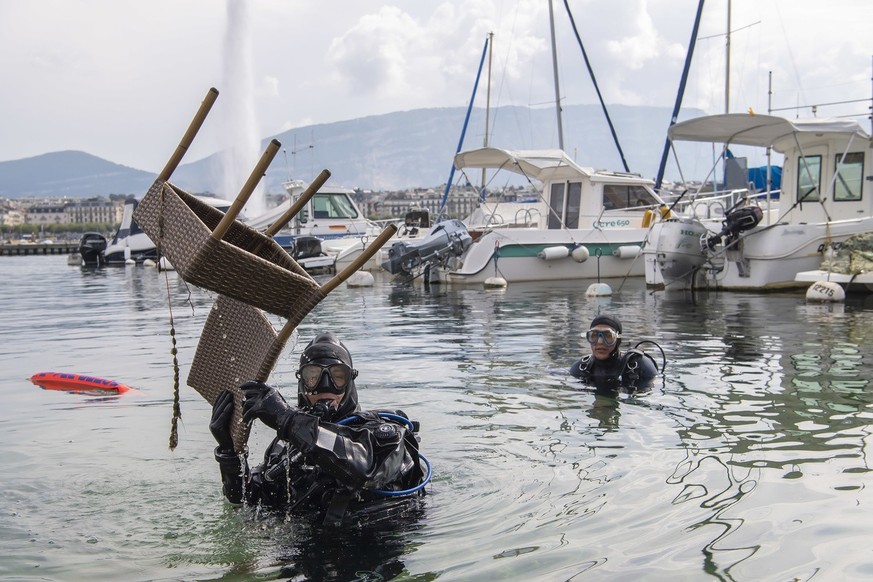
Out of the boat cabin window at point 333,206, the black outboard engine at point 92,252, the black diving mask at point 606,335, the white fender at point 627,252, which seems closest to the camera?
the black diving mask at point 606,335

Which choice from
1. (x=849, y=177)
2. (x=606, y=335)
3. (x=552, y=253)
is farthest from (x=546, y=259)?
(x=606, y=335)

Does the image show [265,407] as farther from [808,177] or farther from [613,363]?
[808,177]

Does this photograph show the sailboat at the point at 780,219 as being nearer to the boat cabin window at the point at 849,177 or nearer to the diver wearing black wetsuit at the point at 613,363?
the boat cabin window at the point at 849,177

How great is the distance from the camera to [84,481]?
746 cm

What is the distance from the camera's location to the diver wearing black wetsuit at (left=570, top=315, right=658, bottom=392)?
1017 cm

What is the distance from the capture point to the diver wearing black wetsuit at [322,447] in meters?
5.11

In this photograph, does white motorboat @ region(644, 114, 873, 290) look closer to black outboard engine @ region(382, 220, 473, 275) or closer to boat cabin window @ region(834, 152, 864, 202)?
boat cabin window @ region(834, 152, 864, 202)

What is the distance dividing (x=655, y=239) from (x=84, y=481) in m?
18.6

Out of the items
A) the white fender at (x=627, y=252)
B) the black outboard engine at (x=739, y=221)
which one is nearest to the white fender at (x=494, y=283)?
the white fender at (x=627, y=252)

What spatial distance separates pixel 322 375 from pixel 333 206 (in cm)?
3650

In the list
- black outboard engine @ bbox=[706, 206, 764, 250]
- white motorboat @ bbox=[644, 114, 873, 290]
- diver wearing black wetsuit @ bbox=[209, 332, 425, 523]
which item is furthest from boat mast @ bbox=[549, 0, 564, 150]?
diver wearing black wetsuit @ bbox=[209, 332, 425, 523]

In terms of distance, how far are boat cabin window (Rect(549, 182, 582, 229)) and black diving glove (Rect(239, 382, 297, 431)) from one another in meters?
25.6

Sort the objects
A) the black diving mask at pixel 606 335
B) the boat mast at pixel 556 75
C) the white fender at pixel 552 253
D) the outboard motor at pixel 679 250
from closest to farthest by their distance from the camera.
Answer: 1. the black diving mask at pixel 606 335
2. the outboard motor at pixel 679 250
3. the white fender at pixel 552 253
4. the boat mast at pixel 556 75

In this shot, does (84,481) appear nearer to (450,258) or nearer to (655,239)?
(655,239)
